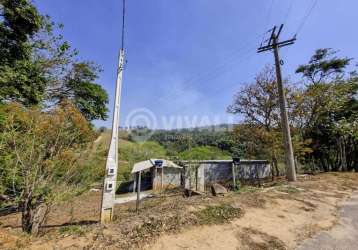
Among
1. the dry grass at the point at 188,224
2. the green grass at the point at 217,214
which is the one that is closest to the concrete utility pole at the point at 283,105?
the dry grass at the point at 188,224

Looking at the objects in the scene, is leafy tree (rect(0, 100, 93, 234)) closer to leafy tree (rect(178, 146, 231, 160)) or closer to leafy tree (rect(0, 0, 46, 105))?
leafy tree (rect(0, 0, 46, 105))

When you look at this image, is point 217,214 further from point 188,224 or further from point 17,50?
point 17,50

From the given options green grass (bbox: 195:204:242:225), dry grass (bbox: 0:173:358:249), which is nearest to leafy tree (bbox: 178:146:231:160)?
dry grass (bbox: 0:173:358:249)

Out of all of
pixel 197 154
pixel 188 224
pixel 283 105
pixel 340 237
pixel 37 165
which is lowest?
pixel 340 237

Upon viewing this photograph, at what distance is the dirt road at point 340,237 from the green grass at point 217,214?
1341 mm

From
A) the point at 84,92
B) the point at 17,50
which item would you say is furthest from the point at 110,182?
the point at 84,92

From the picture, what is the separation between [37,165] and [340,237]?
20.0ft

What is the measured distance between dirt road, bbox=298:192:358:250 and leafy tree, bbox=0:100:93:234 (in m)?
4.85

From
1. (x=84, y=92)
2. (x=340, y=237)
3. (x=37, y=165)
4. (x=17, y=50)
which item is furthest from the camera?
(x=84, y=92)

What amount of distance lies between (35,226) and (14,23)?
8398 millimetres

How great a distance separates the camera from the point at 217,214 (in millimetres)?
4266

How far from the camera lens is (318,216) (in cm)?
474

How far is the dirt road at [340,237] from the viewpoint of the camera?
332 centimetres

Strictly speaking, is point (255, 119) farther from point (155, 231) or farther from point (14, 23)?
point (14, 23)
